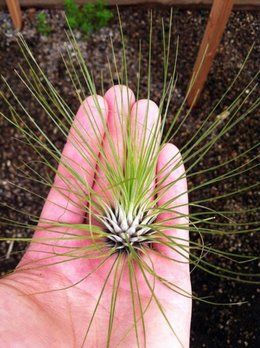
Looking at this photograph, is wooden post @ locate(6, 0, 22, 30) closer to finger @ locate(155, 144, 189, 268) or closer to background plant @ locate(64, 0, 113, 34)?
background plant @ locate(64, 0, 113, 34)

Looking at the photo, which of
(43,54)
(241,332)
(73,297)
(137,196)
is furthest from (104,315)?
(43,54)

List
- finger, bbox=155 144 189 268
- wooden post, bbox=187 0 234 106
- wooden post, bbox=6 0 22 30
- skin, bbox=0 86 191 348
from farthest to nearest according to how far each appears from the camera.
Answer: wooden post, bbox=6 0 22 30 → wooden post, bbox=187 0 234 106 → finger, bbox=155 144 189 268 → skin, bbox=0 86 191 348

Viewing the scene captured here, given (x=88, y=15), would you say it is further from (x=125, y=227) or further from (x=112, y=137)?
(x=125, y=227)

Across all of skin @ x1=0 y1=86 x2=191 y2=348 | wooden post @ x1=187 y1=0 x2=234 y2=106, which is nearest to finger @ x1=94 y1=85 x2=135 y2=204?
skin @ x1=0 y1=86 x2=191 y2=348

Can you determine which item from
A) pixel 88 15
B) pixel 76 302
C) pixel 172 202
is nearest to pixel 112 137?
pixel 172 202

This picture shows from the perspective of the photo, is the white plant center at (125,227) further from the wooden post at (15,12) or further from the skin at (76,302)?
the wooden post at (15,12)

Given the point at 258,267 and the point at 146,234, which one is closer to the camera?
the point at 146,234

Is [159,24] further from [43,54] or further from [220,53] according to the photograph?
[43,54]

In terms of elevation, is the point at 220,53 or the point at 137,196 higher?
the point at 220,53

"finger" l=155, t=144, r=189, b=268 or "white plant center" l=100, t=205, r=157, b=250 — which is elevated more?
"finger" l=155, t=144, r=189, b=268
